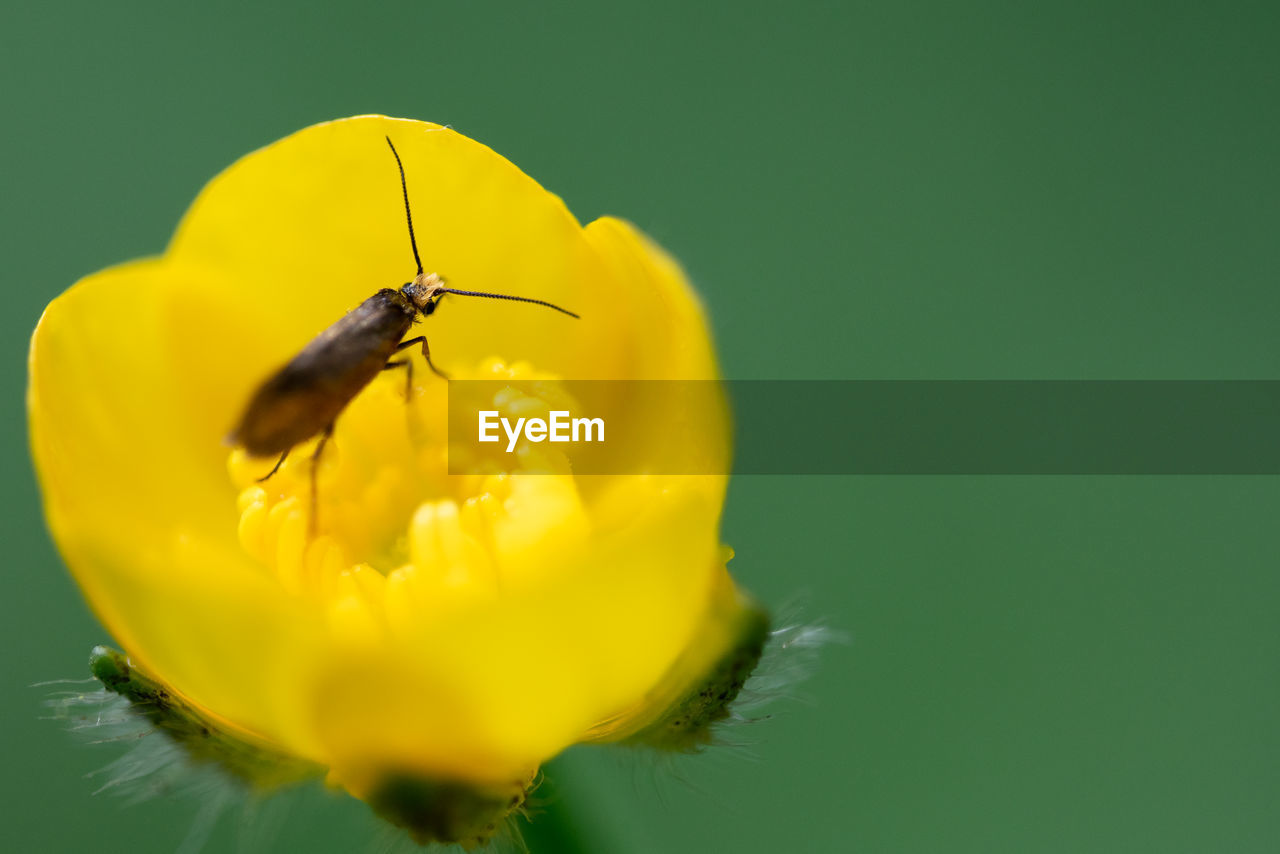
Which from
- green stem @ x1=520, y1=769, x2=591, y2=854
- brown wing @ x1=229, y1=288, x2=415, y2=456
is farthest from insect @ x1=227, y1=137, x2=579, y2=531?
green stem @ x1=520, y1=769, x2=591, y2=854

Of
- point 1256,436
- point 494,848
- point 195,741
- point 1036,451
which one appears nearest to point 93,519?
point 195,741

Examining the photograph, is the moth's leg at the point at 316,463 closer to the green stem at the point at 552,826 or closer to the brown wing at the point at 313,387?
the brown wing at the point at 313,387

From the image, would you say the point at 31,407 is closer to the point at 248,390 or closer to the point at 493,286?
the point at 248,390

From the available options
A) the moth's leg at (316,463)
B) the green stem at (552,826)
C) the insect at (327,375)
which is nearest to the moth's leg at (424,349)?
the insect at (327,375)

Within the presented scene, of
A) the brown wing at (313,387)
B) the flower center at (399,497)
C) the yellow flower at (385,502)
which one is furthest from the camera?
the brown wing at (313,387)

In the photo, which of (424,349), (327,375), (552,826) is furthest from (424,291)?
(552,826)

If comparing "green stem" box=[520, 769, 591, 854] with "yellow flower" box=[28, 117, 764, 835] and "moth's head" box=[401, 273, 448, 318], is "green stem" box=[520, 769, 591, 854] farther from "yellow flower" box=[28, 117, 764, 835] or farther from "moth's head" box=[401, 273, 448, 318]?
"moth's head" box=[401, 273, 448, 318]

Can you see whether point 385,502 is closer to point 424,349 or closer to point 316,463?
point 316,463

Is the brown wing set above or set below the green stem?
above
